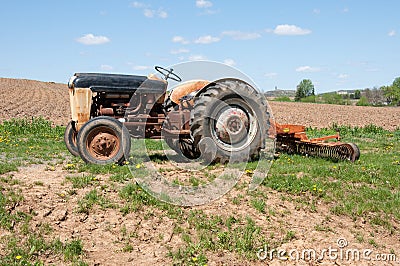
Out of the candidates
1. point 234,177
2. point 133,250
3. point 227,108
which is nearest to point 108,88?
point 227,108

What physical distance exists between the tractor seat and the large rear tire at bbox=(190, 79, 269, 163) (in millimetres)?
765

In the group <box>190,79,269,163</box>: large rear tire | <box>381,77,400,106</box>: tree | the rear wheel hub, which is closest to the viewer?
<box>190,79,269,163</box>: large rear tire

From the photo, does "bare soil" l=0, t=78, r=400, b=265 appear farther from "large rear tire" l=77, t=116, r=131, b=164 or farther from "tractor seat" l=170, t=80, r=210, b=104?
"tractor seat" l=170, t=80, r=210, b=104

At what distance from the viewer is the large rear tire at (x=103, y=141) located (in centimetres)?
744

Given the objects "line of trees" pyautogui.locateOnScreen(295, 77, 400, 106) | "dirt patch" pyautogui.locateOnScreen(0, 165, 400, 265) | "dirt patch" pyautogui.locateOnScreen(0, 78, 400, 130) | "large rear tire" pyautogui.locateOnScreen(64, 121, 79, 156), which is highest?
"line of trees" pyautogui.locateOnScreen(295, 77, 400, 106)

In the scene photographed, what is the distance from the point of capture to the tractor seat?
879 cm

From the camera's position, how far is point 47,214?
526 centimetres

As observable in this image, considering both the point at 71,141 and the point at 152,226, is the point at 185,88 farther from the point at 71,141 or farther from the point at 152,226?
the point at 152,226

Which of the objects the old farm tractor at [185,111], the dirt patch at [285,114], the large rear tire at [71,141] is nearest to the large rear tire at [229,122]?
the old farm tractor at [185,111]

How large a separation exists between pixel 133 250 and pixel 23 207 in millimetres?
1651

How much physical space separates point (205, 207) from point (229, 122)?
9.07 feet

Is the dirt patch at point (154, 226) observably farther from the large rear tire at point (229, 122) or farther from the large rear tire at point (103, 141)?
the large rear tire at point (229, 122)

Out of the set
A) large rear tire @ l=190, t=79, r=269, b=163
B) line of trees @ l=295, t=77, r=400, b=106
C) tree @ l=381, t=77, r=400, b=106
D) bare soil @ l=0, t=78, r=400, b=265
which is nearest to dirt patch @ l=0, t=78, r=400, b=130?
large rear tire @ l=190, t=79, r=269, b=163

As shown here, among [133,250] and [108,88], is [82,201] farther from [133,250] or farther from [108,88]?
[108,88]
